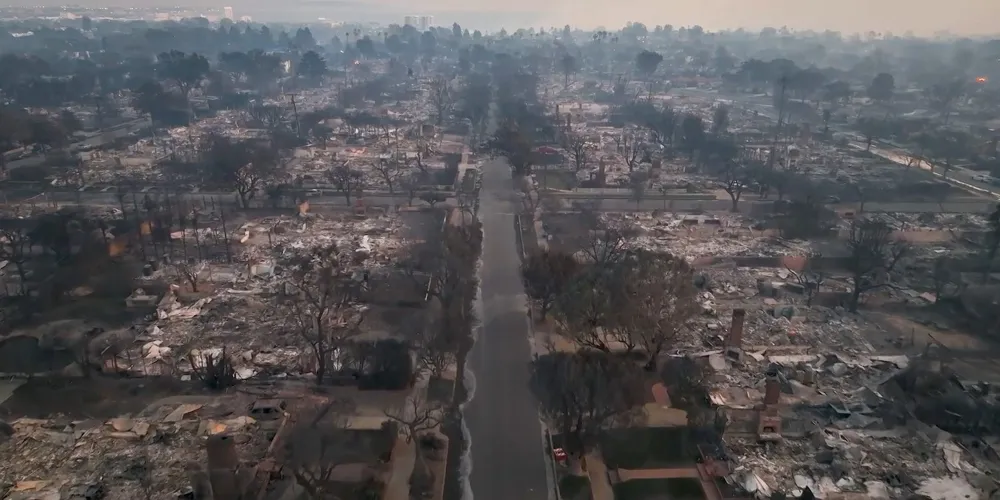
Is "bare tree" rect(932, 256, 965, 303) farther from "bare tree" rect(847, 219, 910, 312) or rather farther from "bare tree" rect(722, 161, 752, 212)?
"bare tree" rect(722, 161, 752, 212)

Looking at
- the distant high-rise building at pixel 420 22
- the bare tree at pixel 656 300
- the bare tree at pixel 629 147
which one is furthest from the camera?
the distant high-rise building at pixel 420 22

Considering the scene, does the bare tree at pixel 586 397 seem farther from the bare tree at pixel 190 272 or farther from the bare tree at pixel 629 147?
the bare tree at pixel 629 147

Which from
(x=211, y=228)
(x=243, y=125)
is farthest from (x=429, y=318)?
(x=243, y=125)

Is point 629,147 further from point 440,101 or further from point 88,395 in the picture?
point 88,395

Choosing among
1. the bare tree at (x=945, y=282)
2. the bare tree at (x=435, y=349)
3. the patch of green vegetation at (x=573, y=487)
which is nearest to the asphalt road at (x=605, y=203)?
the bare tree at (x=945, y=282)

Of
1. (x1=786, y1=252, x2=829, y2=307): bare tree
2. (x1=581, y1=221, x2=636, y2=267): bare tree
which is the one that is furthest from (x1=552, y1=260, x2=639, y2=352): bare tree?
(x1=786, y1=252, x2=829, y2=307): bare tree

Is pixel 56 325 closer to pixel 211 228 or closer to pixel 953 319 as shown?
pixel 211 228

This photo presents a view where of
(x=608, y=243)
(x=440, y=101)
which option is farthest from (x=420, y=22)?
(x=608, y=243)
